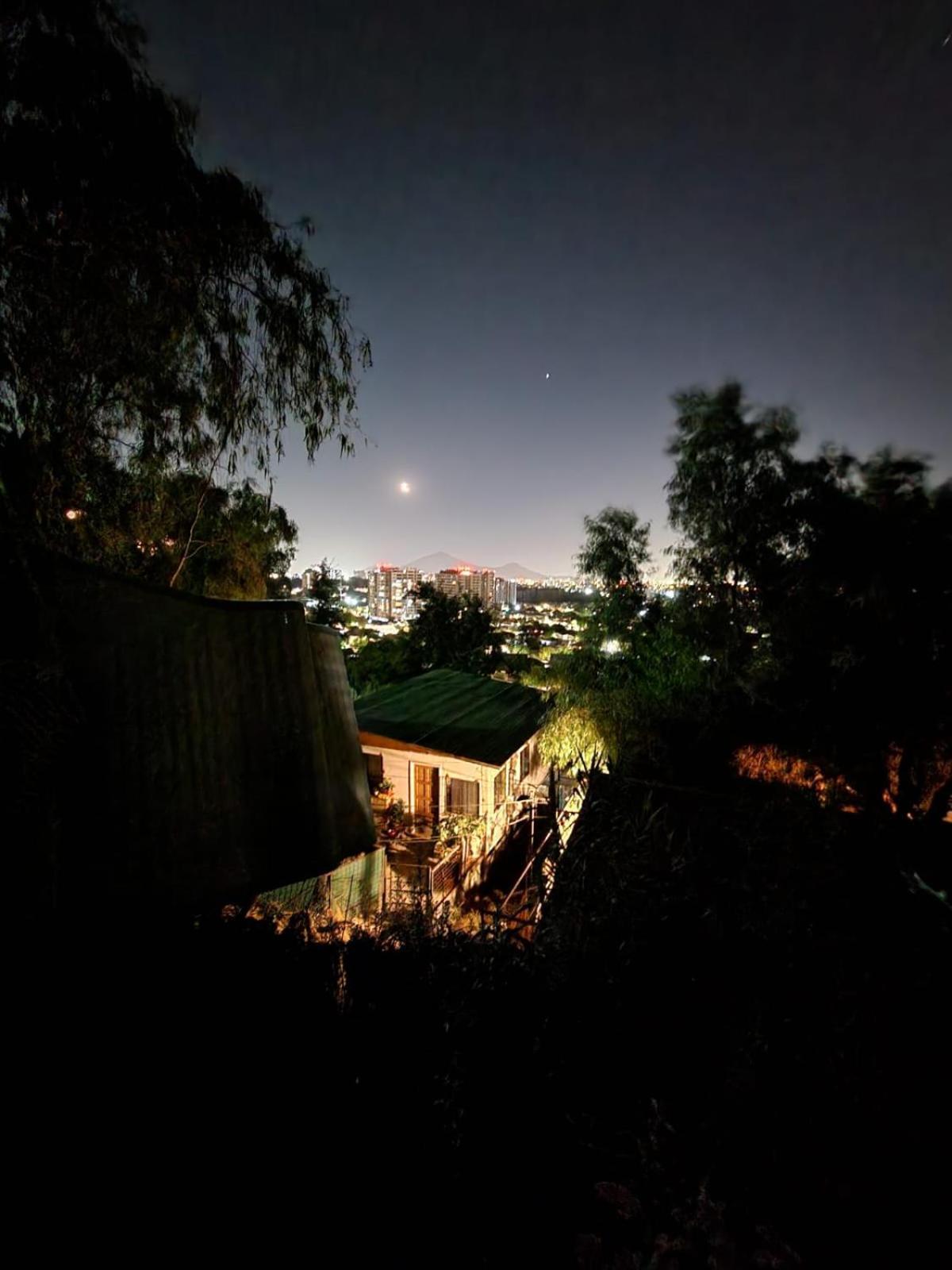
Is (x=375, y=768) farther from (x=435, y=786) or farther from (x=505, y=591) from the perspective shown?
(x=505, y=591)

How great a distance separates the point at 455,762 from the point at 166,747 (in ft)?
21.8

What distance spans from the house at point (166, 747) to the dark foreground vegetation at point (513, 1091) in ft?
1.29

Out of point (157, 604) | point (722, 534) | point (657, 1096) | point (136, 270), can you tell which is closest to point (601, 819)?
point (657, 1096)

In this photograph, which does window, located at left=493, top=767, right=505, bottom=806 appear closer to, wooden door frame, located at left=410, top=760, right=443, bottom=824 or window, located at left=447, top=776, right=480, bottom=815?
window, located at left=447, top=776, right=480, bottom=815

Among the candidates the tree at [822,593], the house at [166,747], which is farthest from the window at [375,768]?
the tree at [822,593]

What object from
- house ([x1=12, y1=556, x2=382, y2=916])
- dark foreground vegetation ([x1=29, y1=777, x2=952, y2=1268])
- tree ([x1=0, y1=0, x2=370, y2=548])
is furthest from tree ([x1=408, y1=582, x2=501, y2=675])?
dark foreground vegetation ([x1=29, y1=777, x2=952, y2=1268])

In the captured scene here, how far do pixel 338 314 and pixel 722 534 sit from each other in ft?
32.9

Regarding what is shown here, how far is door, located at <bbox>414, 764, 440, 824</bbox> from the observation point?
10.2 m

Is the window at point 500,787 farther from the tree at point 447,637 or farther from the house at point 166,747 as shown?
the tree at point 447,637

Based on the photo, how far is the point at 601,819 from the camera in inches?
179

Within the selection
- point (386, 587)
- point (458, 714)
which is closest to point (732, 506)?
point (458, 714)

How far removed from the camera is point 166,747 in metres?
3.47

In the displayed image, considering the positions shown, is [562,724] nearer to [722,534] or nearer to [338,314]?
[722,534]

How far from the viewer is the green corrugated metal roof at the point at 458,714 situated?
968cm
